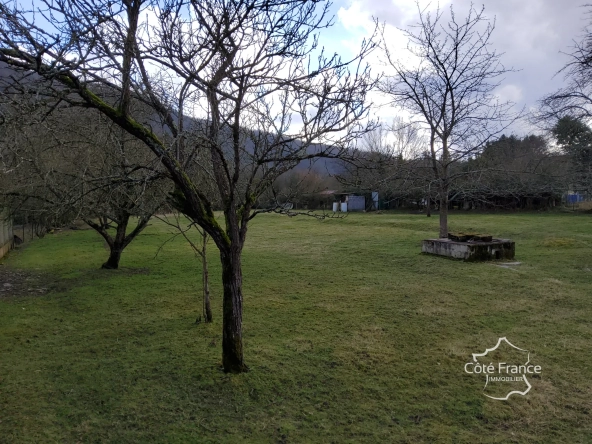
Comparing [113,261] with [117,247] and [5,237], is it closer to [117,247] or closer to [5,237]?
[117,247]

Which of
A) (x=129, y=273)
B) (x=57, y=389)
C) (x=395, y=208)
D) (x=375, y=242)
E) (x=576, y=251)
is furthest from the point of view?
(x=395, y=208)

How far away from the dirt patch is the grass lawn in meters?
0.28

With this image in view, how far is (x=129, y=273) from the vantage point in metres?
11.6

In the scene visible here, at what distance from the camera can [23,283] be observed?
10.6 metres

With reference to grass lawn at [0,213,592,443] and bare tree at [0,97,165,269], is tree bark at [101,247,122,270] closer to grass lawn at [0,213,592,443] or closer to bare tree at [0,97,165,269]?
bare tree at [0,97,165,269]

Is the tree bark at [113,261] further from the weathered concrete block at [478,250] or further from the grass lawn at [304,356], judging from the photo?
the weathered concrete block at [478,250]

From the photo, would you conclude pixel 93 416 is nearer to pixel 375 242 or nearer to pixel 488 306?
pixel 488 306

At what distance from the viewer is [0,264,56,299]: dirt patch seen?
956 centimetres

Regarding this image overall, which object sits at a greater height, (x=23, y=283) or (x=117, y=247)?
(x=117, y=247)

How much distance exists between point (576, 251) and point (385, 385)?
11512mm

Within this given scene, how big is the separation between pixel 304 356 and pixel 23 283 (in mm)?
8329

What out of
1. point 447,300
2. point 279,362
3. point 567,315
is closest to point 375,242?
point 447,300
